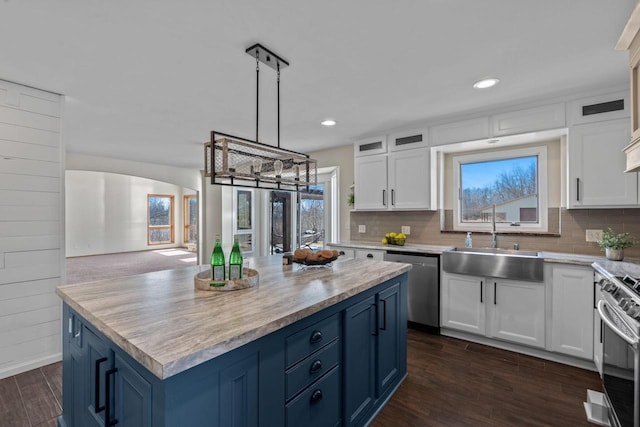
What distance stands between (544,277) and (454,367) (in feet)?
3.74

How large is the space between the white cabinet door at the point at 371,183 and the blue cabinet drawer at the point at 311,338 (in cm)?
256

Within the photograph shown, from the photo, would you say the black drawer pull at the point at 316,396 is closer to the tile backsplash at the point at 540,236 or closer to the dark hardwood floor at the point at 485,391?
the dark hardwood floor at the point at 485,391

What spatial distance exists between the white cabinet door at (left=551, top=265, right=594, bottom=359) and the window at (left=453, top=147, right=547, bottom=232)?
748 mm

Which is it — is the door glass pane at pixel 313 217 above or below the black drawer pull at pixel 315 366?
above

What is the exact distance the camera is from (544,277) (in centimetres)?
270

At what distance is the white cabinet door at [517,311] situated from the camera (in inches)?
107

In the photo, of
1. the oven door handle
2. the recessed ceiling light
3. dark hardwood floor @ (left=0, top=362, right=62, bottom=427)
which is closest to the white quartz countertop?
the oven door handle

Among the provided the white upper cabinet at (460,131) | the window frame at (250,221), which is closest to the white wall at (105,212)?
the window frame at (250,221)

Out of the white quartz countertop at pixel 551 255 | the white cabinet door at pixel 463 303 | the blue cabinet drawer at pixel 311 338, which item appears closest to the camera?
the blue cabinet drawer at pixel 311 338

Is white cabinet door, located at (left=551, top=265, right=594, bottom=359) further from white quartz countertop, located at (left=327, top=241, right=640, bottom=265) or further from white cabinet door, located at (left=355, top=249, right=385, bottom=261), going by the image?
white cabinet door, located at (left=355, top=249, right=385, bottom=261)

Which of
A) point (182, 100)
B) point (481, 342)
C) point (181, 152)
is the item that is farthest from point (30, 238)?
point (481, 342)

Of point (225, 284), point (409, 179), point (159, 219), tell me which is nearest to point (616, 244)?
point (409, 179)

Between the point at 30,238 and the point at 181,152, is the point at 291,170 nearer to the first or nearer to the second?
the point at 30,238

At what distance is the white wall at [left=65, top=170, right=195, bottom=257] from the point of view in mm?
8836
